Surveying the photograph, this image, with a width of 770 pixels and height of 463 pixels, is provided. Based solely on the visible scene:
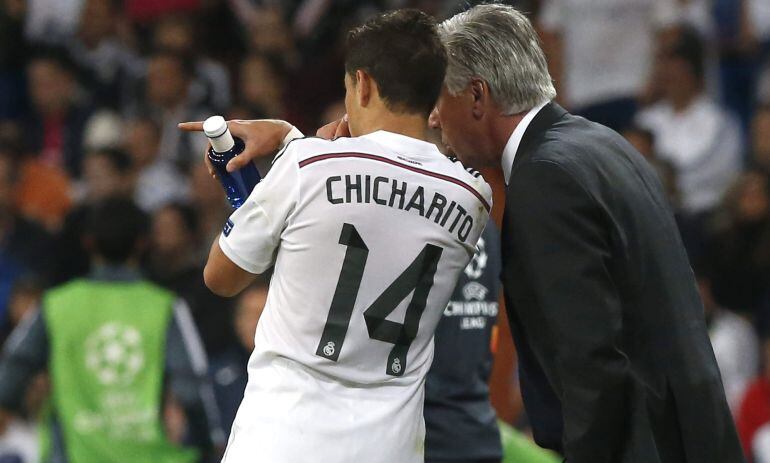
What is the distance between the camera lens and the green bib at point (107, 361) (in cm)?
612

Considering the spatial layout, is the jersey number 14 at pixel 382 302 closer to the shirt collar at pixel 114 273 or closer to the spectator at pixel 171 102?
the shirt collar at pixel 114 273

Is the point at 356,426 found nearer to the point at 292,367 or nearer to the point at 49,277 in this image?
the point at 292,367

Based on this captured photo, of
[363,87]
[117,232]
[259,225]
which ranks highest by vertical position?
[363,87]

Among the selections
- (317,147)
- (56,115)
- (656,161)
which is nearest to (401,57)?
(317,147)

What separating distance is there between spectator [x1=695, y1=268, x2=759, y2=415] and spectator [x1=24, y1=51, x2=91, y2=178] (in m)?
4.79

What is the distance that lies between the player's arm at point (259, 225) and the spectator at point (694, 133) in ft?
17.3

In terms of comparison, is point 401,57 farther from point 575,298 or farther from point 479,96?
point 575,298

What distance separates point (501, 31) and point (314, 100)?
6192mm

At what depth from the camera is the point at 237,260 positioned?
328 centimetres

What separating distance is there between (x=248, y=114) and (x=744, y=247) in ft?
11.1

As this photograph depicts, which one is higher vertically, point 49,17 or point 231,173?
point 231,173

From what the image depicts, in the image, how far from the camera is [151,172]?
9.76 meters

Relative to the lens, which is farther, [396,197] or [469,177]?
[469,177]

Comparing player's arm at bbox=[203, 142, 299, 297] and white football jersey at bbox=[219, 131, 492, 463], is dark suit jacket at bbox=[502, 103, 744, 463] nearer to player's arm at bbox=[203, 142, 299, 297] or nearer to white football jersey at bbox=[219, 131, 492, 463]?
white football jersey at bbox=[219, 131, 492, 463]
